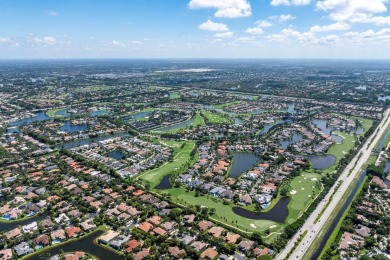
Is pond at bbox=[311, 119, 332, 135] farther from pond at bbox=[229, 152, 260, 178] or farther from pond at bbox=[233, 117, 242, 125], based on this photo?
pond at bbox=[229, 152, 260, 178]

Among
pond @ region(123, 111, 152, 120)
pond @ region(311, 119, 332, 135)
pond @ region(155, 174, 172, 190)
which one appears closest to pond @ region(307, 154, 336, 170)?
pond @ region(311, 119, 332, 135)

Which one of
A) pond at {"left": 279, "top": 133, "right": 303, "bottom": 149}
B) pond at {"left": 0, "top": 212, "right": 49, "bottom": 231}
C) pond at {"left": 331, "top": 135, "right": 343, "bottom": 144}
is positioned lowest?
pond at {"left": 0, "top": 212, "right": 49, "bottom": 231}

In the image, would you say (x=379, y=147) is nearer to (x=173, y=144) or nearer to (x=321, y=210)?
(x=321, y=210)

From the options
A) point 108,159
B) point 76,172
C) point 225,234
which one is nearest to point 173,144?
point 108,159

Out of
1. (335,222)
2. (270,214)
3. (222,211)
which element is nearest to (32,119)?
(222,211)

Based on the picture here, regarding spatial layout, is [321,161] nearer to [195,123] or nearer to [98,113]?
[195,123]

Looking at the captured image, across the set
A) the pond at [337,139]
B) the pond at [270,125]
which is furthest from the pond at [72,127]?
the pond at [337,139]

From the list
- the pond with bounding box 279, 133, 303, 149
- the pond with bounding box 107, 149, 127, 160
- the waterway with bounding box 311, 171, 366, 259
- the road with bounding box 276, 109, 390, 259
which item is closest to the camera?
the waterway with bounding box 311, 171, 366, 259

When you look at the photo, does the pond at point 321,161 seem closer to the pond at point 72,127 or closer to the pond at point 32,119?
the pond at point 72,127
